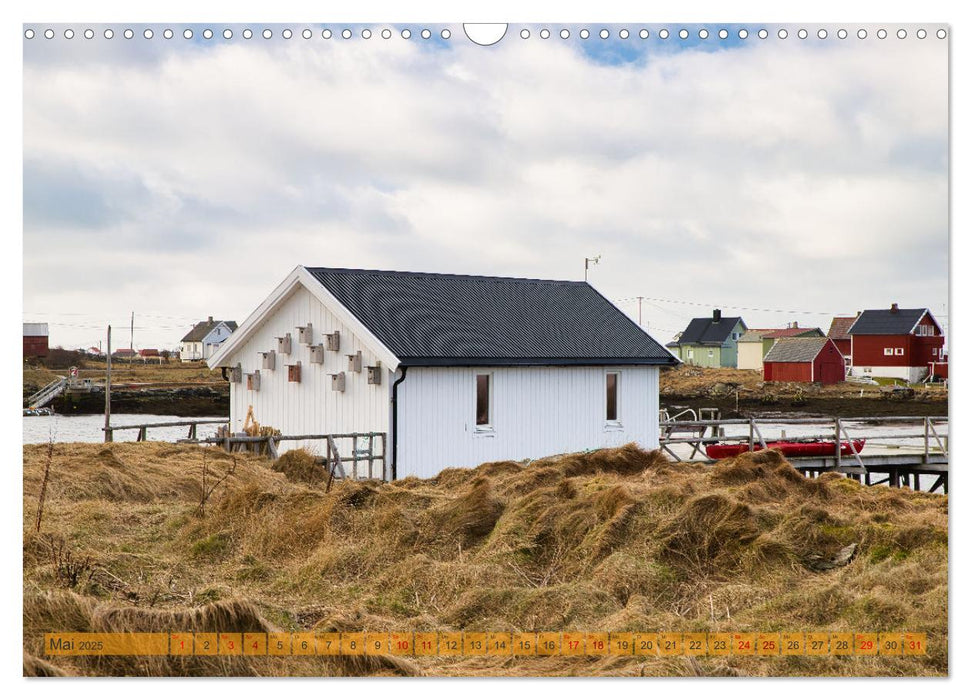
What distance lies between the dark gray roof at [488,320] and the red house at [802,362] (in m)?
26.1

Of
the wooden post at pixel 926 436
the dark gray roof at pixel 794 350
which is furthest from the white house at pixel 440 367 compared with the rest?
the dark gray roof at pixel 794 350

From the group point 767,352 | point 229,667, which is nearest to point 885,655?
point 229,667

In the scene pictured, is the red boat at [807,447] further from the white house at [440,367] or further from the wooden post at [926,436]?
the white house at [440,367]

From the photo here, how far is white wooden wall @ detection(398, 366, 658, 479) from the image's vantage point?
645 inches

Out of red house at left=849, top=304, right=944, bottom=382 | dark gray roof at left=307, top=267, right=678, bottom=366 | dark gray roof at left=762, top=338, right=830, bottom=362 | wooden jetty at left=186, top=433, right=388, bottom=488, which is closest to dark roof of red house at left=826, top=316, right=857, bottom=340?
red house at left=849, top=304, right=944, bottom=382

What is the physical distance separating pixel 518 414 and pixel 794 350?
35.1 m

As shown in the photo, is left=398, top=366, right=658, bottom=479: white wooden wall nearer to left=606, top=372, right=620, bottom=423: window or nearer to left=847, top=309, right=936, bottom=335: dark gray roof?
left=606, top=372, right=620, bottom=423: window

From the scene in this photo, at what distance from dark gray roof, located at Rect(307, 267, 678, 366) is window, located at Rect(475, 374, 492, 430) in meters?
0.44

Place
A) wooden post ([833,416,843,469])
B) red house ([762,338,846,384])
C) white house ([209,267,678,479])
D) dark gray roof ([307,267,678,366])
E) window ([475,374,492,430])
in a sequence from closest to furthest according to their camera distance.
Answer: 1. white house ([209,267,678,479])
2. dark gray roof ([307,267,678,366])
3. window ([475,374,492,430])
4. wooden post ([833,416,843,469])
5. red house ([762,338,846,384])

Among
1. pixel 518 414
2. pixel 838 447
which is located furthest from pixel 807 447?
pixel 518 414
